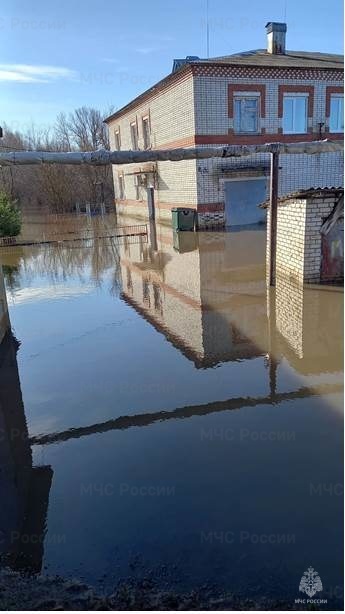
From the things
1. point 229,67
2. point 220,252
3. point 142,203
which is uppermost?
point 229,67

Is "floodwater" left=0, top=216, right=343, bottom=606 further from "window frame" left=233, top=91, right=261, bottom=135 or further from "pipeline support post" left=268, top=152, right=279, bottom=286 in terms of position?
"window frame" left=233, top=91, right=261, bottom=135

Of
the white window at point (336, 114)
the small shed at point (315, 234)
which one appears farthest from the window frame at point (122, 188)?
the small shed at point (315, 234)

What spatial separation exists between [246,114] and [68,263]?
971 cm

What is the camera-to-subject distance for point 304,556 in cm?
247

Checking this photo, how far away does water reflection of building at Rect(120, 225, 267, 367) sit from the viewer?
5980 mm

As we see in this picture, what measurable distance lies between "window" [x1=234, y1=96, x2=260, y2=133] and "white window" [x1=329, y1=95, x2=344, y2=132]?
148 inches

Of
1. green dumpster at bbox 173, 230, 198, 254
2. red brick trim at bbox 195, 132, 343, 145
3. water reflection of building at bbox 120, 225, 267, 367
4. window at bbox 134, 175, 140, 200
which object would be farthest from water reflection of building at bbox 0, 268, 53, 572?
window at bbox 134, 175, 140, 200

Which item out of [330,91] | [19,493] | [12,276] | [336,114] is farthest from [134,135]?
[19,493]

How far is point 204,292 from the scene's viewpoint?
8.51m

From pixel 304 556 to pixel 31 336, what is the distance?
531 cm

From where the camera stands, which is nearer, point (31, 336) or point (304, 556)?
point (304, 556)

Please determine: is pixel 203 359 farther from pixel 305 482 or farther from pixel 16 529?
pixel 16 529

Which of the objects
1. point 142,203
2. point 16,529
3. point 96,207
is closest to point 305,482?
point 16,529

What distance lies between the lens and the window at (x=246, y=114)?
16.0 m
